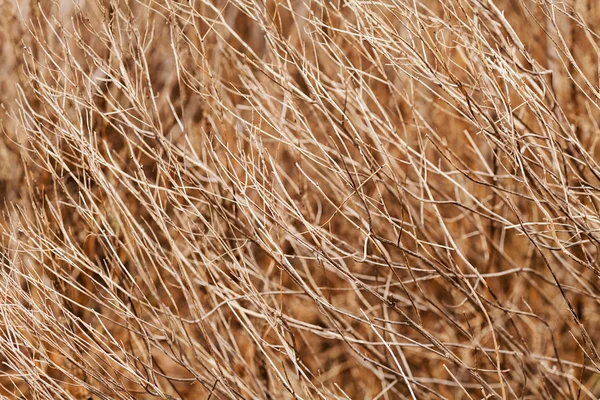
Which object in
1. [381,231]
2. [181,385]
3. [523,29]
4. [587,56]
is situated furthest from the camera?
[181,385]

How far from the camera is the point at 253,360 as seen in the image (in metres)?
3.10

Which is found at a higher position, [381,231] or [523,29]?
[523,29]

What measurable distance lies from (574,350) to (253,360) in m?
3.05

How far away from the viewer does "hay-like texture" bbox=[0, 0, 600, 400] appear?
2559mm

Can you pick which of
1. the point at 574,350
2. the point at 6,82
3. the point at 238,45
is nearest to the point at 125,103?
the point at 6,82

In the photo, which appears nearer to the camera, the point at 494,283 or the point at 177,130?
the point at 177,130

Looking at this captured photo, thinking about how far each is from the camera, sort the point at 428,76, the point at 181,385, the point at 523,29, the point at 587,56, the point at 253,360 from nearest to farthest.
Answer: the point at 428,76
the point at 253,360
the point at 587,56
the point at 523,29
the point at 181,385

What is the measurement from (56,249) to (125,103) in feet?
Answer: 6.88

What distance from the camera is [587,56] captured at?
4.21 m

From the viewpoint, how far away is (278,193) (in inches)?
100

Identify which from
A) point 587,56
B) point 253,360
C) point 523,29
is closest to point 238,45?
point 523,29

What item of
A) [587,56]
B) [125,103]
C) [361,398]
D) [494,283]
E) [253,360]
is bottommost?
[361,398]

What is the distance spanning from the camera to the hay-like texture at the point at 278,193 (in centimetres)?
256

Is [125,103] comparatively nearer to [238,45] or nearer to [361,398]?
[238,45]
